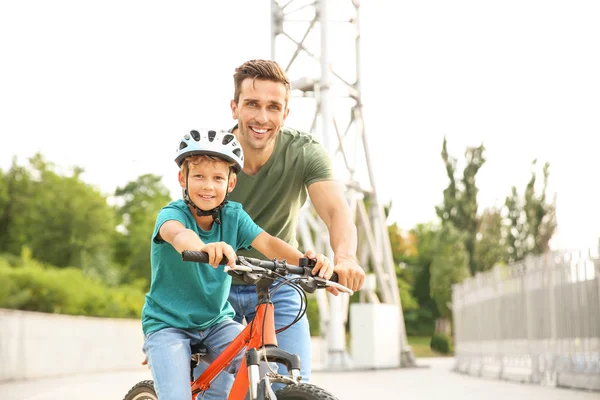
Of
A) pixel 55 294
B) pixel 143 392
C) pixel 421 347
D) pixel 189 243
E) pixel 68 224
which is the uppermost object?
pixel 68 224

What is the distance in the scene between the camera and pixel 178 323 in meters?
4.21

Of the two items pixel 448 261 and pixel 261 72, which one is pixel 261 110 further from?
pixel 448 261

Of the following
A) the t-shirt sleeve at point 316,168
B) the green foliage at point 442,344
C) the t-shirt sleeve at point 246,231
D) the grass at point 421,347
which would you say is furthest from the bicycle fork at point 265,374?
the grass at point 421,347

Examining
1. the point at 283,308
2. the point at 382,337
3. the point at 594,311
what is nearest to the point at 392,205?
the point at 382,337

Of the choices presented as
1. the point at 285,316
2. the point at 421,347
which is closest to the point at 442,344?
the point at 421,347

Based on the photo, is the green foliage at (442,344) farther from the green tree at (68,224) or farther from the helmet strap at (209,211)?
the helmet strap at (209,211)

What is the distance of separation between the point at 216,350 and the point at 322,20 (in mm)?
18234

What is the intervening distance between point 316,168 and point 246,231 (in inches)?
24.7

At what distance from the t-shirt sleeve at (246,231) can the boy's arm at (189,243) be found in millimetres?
337

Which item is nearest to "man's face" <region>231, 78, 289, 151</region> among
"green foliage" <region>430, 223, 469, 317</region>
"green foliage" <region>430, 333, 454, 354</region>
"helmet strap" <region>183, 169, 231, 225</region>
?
"helmet strap" <region>183, 169, 231, 225</region>

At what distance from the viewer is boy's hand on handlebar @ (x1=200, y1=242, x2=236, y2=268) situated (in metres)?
3.51

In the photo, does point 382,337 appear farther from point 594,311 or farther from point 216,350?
point 216,350

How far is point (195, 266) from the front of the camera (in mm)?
4121

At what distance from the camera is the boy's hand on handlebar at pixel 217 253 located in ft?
11.5
